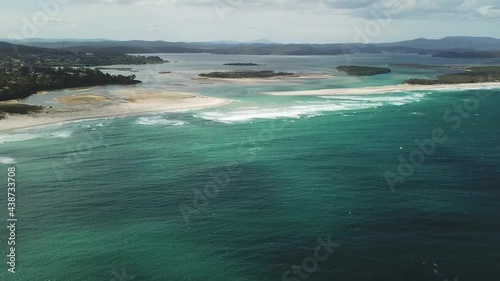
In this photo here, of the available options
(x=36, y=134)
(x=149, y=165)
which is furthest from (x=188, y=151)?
(x=36, y=134)

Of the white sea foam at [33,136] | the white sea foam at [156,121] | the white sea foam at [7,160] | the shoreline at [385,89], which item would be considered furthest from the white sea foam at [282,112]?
the white sea foam at [7,160]

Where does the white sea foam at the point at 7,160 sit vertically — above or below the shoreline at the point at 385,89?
below

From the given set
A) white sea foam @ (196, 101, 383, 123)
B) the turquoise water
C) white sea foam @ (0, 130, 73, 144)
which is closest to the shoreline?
white sea foam @ (196, 101, 383, 123)

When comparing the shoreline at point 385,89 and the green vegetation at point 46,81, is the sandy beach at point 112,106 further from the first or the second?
the shoreline at point 385,89

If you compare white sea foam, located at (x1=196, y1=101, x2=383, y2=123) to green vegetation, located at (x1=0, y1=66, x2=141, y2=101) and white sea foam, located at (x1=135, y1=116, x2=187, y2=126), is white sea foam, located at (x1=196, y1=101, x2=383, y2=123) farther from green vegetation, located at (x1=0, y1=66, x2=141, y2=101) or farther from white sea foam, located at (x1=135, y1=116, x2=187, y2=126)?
green vegetation, located at (x1=0, y1=66, x2=141, y2=101)

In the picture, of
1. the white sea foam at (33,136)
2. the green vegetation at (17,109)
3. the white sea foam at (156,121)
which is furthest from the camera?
the green vegetation at (17,109)

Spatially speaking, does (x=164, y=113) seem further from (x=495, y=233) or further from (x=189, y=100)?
(x=495, y=233)
